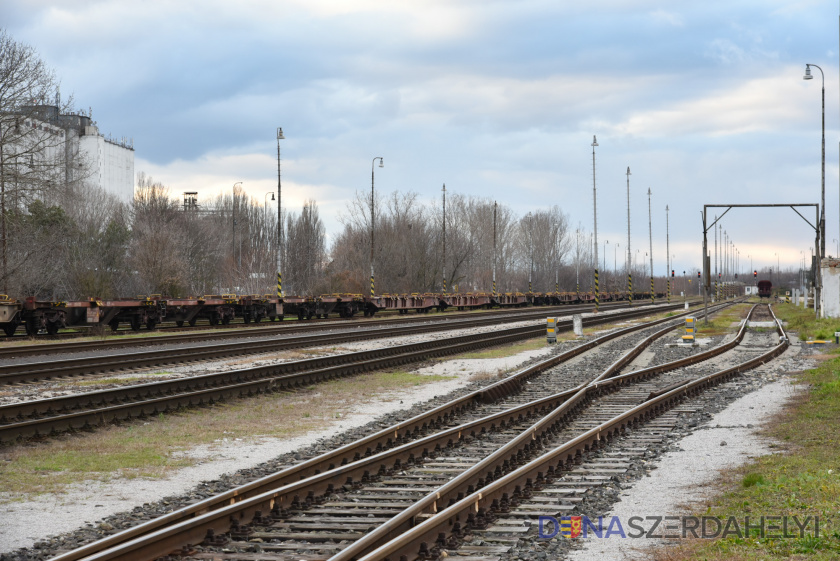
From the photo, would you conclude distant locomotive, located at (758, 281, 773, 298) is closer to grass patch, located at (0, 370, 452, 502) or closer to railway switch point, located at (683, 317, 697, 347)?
railway switch point, located at (683, 317, 697, 347)

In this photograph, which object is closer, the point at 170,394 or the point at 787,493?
the point at 787,493

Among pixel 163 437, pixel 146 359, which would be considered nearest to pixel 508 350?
pixel 146 359

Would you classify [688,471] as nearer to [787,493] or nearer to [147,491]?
[787,493]

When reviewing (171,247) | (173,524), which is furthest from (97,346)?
(171,247)

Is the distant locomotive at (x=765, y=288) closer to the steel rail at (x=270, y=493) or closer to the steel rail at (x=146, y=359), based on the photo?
the steel rail at (x=146, y=359)

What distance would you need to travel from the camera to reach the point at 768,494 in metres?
8.01

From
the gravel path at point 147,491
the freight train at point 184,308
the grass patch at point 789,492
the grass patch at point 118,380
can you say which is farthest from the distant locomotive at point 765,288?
the gravel path at point 147,491

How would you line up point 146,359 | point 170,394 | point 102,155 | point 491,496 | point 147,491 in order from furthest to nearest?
point 102,155, point 146,359, point 170,394, point 147,491, point 491,496

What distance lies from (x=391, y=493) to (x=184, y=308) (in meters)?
30.5

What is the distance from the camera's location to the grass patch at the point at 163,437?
9383 millimetres

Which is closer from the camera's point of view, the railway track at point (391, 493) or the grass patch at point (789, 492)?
the grass patch at point (789, 492)

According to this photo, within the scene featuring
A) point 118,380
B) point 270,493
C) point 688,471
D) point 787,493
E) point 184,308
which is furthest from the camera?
point 184,308

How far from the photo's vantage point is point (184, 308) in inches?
1460

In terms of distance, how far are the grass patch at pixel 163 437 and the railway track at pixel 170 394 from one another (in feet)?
1.04
